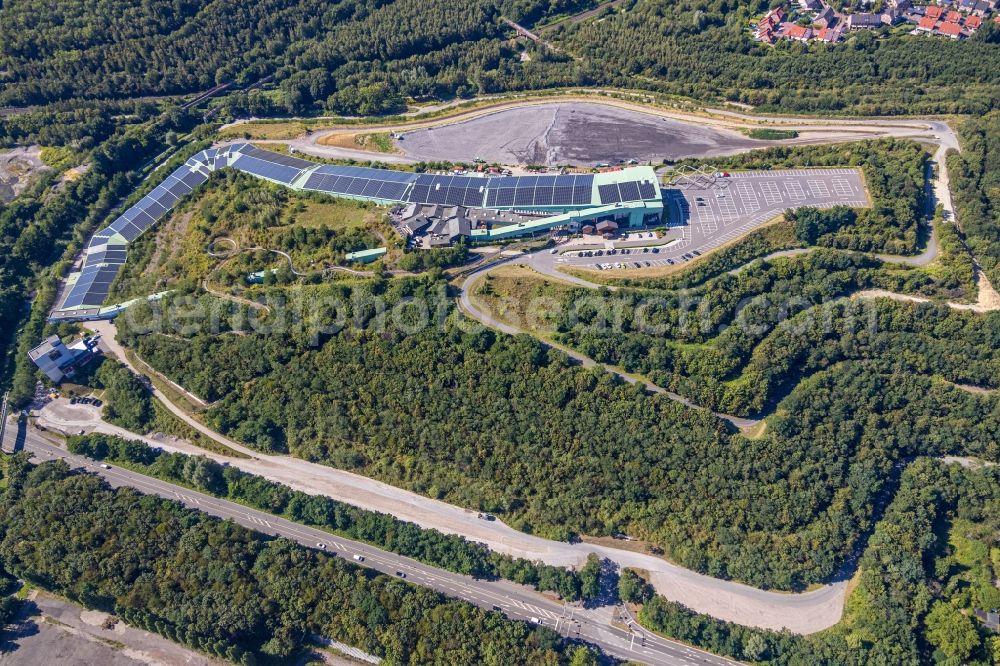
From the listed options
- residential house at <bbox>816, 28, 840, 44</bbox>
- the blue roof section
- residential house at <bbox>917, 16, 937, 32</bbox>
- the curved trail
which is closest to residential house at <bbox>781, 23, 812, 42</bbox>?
residential house at <bbox>816, 28, 840, 44</bbox>

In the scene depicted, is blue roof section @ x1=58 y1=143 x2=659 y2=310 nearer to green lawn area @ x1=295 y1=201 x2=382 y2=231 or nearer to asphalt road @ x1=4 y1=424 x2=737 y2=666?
green lawn area @ x1=295 y1=201 x2=382 y2=231

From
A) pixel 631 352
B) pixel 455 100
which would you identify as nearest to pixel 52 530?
pixel 631 352

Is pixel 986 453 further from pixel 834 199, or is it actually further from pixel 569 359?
pixel 569 359

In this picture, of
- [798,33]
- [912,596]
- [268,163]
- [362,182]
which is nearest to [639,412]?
[912,596]

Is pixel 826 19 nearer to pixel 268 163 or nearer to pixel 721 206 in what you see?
pixel 721 206

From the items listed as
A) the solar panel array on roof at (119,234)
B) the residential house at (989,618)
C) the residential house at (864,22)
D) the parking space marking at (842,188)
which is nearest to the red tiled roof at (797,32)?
the residential house at (864,22)

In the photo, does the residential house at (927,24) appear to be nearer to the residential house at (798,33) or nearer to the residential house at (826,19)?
the residential house at (826,19)
